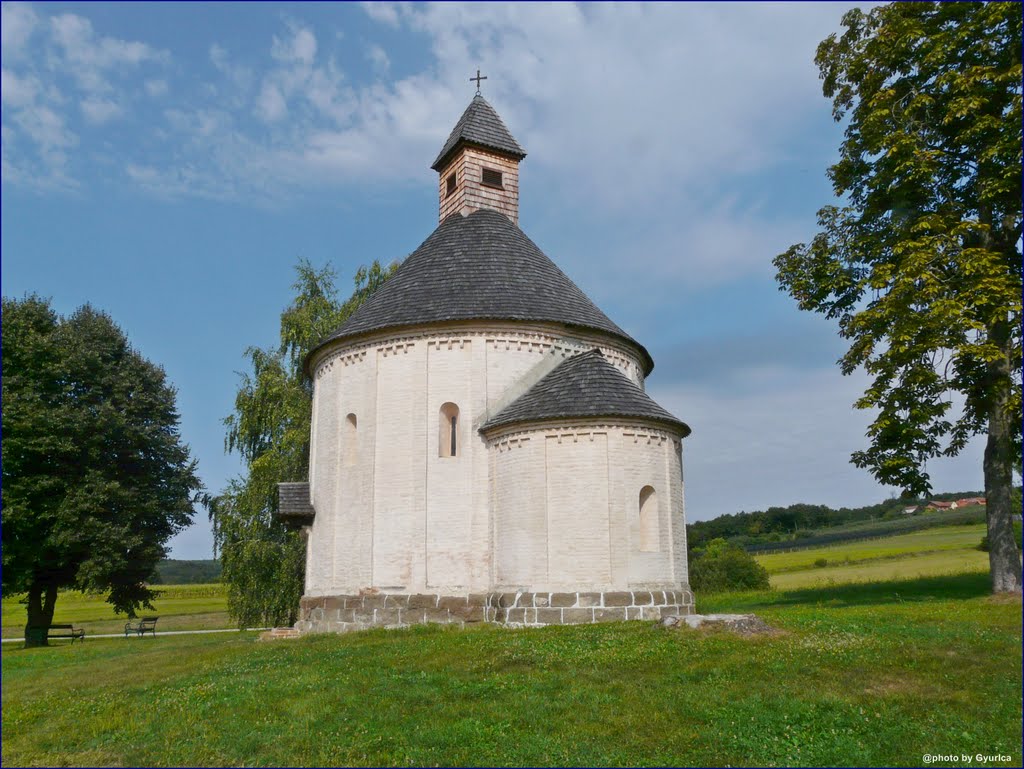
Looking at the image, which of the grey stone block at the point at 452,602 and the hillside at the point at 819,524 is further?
the hillside at the point at 819,524

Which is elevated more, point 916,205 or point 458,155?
point 458,155

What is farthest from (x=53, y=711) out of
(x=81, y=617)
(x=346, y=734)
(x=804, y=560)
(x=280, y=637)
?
(x=804, y=560)

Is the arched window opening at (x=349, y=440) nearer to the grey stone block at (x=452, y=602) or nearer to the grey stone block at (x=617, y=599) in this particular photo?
the grey stone block at (x=452, y=602)

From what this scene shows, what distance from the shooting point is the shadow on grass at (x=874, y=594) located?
19781 mm

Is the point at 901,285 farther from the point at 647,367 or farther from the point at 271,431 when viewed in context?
the point at 271,431

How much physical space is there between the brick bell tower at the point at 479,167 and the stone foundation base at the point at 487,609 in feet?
43.7

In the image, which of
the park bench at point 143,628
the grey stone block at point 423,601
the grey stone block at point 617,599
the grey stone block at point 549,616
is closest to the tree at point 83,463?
the park bench at point 143,628

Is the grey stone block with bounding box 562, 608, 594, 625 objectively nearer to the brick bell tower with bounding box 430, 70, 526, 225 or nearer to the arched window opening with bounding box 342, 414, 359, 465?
the arched window opening with bounding box 342, 414, 359, 465

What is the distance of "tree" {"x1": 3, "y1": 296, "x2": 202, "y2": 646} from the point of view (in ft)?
89.5

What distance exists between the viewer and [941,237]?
17.7 m

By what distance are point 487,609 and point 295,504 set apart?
24.1ft

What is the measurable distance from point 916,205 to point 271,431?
80.3ft

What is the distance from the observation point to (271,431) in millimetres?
32094

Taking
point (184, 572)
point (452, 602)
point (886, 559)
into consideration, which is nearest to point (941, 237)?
point (452, 602)
